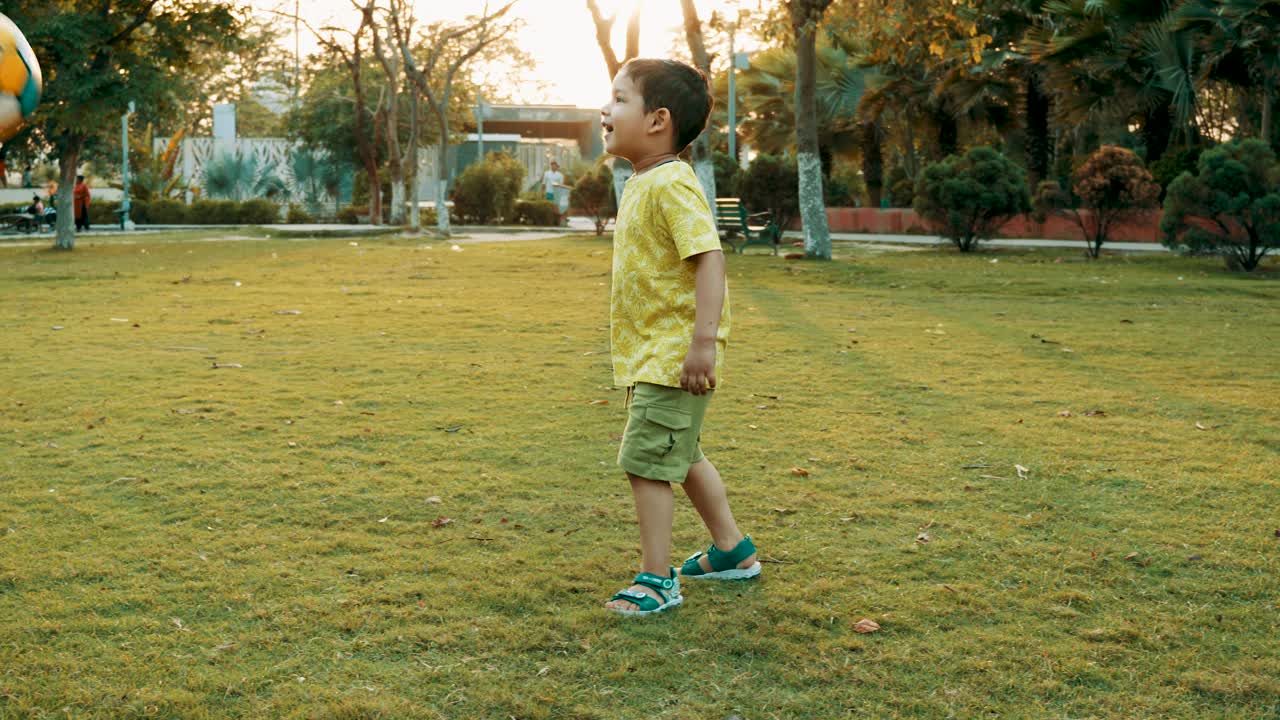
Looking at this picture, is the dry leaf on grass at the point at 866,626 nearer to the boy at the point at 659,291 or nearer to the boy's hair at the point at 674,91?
the boy at the point at 659,291

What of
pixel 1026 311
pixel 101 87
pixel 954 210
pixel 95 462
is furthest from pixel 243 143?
pixel 95 462

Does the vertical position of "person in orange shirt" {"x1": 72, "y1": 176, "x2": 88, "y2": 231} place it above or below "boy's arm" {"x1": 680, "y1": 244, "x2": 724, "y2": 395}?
above

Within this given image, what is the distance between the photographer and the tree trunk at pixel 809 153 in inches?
723

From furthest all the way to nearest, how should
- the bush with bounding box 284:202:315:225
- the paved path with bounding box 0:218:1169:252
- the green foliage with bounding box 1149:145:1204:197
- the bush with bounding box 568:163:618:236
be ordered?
the bush with bounding box 284:202:315:225, the bush with bounding box 568:163:618:236, the paved path with bounding box 0:218:1169:252, the green foliage with bounding box 1149:145:1204:197

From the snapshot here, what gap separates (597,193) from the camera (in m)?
29.6

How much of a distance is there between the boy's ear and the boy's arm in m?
0.37

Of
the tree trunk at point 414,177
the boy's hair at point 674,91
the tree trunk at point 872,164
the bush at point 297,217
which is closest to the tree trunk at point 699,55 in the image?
the tree trunk at point 414,177

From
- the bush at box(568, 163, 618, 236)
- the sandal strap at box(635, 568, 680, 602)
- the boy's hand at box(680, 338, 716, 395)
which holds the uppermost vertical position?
the bush at box(568, 163, 618, 236)

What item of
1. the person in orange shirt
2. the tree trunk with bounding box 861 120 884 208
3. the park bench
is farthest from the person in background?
the tree trunk with bounding box 861 120 884 208

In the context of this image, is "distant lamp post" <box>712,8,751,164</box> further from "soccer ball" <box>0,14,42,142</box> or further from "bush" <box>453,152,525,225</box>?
"soccer ball" <box>0,14,42,142</box>

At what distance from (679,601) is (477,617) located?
56 centimetres

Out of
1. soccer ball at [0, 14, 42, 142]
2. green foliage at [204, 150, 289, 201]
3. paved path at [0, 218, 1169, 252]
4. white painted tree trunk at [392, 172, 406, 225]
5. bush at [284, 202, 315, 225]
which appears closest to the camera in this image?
soccer ball at [0, 14, 42, 142]

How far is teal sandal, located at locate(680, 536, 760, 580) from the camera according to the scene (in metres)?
3.66

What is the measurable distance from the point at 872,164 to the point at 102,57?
19580mm
